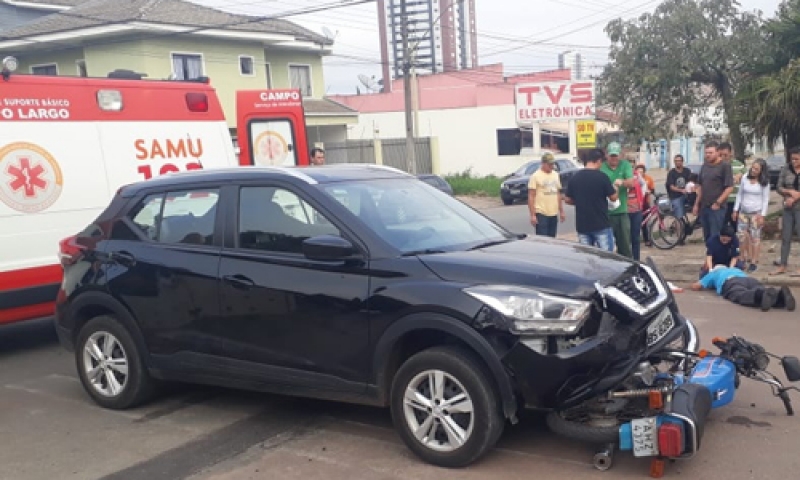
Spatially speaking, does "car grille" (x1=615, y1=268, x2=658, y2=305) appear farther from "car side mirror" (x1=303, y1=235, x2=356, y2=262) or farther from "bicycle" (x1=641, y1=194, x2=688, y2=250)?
"bicycle" (x1=641, y1=194, x2=688, y2=250)

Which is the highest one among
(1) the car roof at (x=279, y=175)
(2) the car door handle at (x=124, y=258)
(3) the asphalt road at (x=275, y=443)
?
(1) the car roof at (x=279, y=175)

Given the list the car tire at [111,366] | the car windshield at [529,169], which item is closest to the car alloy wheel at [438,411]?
the car tire at [111,366]

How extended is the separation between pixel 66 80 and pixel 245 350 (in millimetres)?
3941

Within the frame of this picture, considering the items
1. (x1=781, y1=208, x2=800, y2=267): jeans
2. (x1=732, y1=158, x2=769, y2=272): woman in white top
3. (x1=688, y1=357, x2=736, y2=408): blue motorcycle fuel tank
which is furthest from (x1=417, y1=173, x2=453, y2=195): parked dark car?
(x1=781, y1=208, x2=800, y2=267): jeans

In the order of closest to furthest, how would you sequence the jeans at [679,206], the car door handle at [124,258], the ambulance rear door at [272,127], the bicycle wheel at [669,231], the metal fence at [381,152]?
1. the car door handle at [124,258]
2. the ambulance rear door at [272,127]
3. the bicycle wheel at [669,231]
4. the jeans at [679,206]
5. the metal fence at [381,152]

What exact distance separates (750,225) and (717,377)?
21.4ft

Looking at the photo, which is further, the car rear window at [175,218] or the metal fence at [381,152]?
the metal fence at [381,152]

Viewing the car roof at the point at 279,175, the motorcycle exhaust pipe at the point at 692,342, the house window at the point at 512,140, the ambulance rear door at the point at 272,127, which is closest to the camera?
the motorcycle exhaust pipe at the point at 692,342

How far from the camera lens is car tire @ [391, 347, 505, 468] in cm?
434

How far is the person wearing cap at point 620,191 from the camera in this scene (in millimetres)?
9922

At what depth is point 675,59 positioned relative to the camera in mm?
16953

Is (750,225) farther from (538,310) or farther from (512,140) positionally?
(512,140)

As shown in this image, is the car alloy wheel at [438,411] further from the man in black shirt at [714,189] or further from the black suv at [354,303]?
the man in black shirt at [714,189]

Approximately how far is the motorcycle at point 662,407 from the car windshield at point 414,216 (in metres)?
1.29
